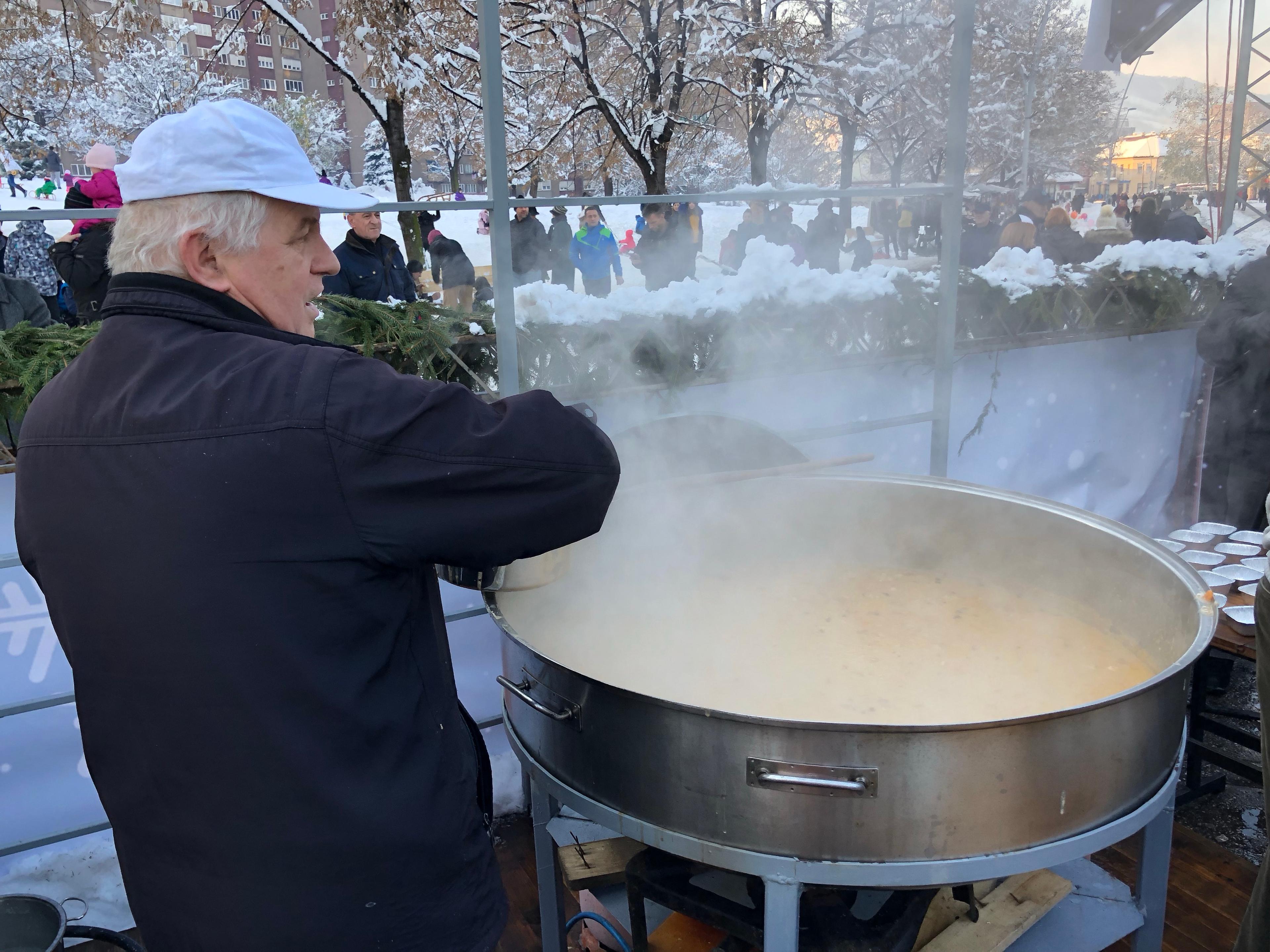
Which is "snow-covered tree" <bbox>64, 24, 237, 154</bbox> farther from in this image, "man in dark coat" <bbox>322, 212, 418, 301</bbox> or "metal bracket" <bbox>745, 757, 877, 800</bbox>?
"metal bracket" <bbox>745, 757, 877, 800</bbox>

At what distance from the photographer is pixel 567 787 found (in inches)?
62.5

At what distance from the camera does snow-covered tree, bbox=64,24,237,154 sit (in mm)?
9266

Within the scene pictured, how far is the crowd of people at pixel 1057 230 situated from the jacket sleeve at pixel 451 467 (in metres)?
5.36

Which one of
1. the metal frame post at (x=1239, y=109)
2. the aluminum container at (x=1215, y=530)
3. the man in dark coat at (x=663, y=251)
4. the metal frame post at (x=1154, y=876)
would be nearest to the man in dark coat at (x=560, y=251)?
the man in dark coat at (x=663, y=251)

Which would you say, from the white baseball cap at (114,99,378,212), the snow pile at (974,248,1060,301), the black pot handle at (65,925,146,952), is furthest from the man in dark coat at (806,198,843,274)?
the black pot handle at (65,925,146,952)

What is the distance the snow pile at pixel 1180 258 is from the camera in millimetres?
5230

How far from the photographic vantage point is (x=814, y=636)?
2.14 m

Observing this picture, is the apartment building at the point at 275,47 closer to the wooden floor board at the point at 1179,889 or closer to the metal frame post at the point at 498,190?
the metal frame post at the point at 498,190

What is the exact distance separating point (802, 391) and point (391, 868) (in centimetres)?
315

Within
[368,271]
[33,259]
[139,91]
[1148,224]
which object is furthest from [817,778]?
[139,91]

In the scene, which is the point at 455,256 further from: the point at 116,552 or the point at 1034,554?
the point at 116,552

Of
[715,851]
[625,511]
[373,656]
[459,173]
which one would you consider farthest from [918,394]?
[459,173]

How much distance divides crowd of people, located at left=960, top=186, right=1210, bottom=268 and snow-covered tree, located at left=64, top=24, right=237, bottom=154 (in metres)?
6.75

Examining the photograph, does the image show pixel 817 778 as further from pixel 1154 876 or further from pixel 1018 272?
pixel 1018 272
